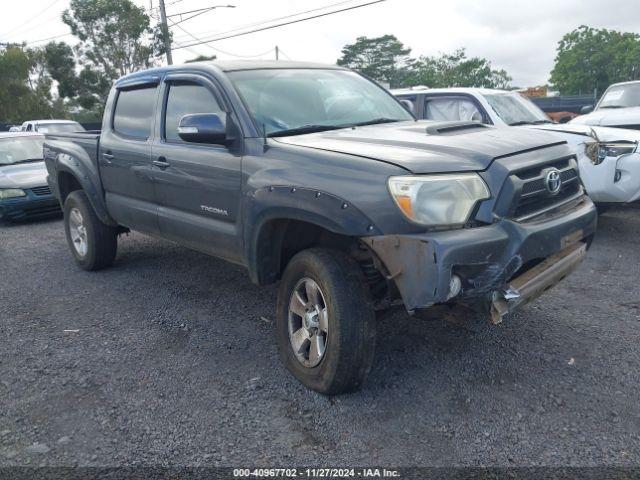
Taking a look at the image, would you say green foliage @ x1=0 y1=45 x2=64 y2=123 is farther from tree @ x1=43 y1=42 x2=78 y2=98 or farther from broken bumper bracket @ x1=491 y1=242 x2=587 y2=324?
broken bumper bracket @ x1=491 y1=242 x2=587 y2=324

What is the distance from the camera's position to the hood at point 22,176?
8922 millimetres

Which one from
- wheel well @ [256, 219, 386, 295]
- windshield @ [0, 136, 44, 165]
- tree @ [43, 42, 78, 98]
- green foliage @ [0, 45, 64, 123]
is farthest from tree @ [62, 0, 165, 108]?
wheel well @ [256, 219, 386, 295]

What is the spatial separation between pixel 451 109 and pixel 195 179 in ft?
15.3

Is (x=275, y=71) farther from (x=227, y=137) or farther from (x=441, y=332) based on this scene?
(x=441, y=332)

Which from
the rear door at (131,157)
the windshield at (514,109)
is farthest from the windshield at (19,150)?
the windshield at (514,109)

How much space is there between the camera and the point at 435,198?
2.85 meters

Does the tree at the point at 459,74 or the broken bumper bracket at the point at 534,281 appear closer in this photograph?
the broken bumper bracket at the point at 534,281

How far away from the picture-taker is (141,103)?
4.93 meters

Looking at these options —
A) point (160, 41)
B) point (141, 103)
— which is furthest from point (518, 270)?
point (160, 41)

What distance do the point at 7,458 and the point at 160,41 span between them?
112 feet

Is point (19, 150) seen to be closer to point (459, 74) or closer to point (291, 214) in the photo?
point (291, 214)

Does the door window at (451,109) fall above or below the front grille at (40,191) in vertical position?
above

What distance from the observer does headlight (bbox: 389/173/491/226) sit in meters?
2.83

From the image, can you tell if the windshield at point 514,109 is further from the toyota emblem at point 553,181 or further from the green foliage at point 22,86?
the green foliage at point 22,86
